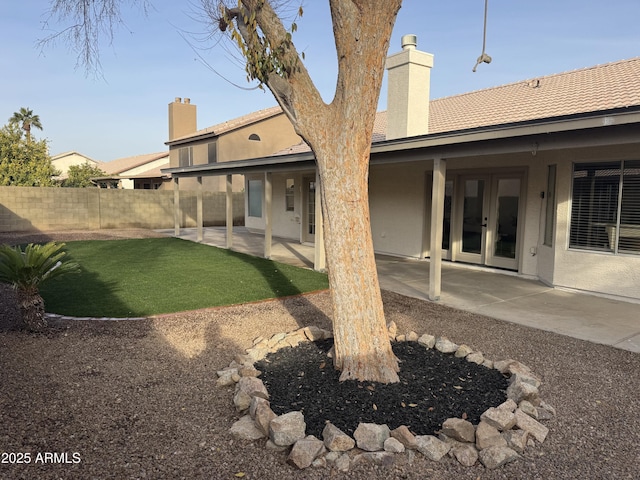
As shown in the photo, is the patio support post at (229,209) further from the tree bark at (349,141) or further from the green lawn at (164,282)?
the tree bark at (349,141)

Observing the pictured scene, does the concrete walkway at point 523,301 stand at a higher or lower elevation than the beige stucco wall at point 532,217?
lower

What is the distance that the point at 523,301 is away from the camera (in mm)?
7188

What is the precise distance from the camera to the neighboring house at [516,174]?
6.43m

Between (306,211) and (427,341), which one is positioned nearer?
(427,341)

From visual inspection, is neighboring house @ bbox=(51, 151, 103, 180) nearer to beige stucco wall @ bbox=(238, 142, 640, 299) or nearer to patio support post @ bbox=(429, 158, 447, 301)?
beige stucco wall @ bbox=(238, 142, 640, 299)

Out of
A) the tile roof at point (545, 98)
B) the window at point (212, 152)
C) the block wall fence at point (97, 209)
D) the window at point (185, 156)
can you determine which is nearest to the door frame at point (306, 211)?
the tile roof at point (545, 98)

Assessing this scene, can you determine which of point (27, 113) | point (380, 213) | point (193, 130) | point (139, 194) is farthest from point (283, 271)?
point (27, 113)

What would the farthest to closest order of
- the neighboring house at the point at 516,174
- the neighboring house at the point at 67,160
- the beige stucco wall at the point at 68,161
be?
the beige stucco wall at the point at 68,161 → the neighboring house at the point at 67,160 → the neighboring house at the point at 516,174

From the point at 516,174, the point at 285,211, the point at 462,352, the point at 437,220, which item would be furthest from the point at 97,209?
the point at 462,352

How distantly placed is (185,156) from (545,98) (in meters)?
21.5

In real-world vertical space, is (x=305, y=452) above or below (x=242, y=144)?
below

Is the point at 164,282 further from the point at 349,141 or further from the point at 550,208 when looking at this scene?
the point at 550,208

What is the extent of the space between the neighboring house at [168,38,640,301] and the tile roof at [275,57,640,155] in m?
0.04

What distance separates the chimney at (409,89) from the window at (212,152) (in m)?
14.6
